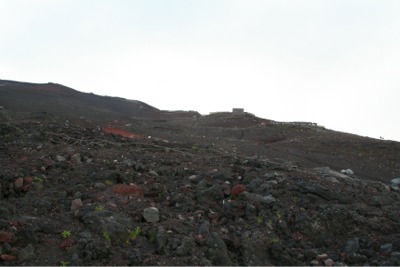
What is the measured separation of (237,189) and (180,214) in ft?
3.65

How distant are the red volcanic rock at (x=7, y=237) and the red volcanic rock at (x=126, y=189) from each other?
1721mm

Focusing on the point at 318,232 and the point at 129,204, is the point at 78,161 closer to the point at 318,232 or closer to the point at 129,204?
the point at 129,204

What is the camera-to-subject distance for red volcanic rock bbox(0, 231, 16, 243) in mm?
3727

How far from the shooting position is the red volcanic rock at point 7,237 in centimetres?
373

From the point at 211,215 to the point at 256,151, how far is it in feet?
23.4

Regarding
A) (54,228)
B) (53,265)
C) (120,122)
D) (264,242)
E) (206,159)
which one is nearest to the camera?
(53,265)

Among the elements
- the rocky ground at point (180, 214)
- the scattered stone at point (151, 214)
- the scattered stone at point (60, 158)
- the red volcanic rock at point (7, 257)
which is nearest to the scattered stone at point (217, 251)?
the rocky ground at point (180, 214)

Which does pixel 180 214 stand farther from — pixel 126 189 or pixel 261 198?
pixel 261 198

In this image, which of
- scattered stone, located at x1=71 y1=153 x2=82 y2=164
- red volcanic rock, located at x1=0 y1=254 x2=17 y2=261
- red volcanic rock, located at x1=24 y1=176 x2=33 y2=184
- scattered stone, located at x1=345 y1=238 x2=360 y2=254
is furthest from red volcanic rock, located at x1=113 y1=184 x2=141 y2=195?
scattered stone, located at x1=345 y1=238 x2=360 y2=254

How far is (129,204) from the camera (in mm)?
4930

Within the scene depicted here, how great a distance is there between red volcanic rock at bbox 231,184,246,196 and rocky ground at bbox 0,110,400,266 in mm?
32

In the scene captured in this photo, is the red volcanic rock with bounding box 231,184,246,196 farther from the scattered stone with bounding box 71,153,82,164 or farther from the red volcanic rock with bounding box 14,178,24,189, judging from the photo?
the red volcanic rock with bounding box 14,178,24,189

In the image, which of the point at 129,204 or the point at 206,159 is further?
the point at 206,159

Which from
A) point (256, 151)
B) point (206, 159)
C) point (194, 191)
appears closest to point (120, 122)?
point (256, 151)
